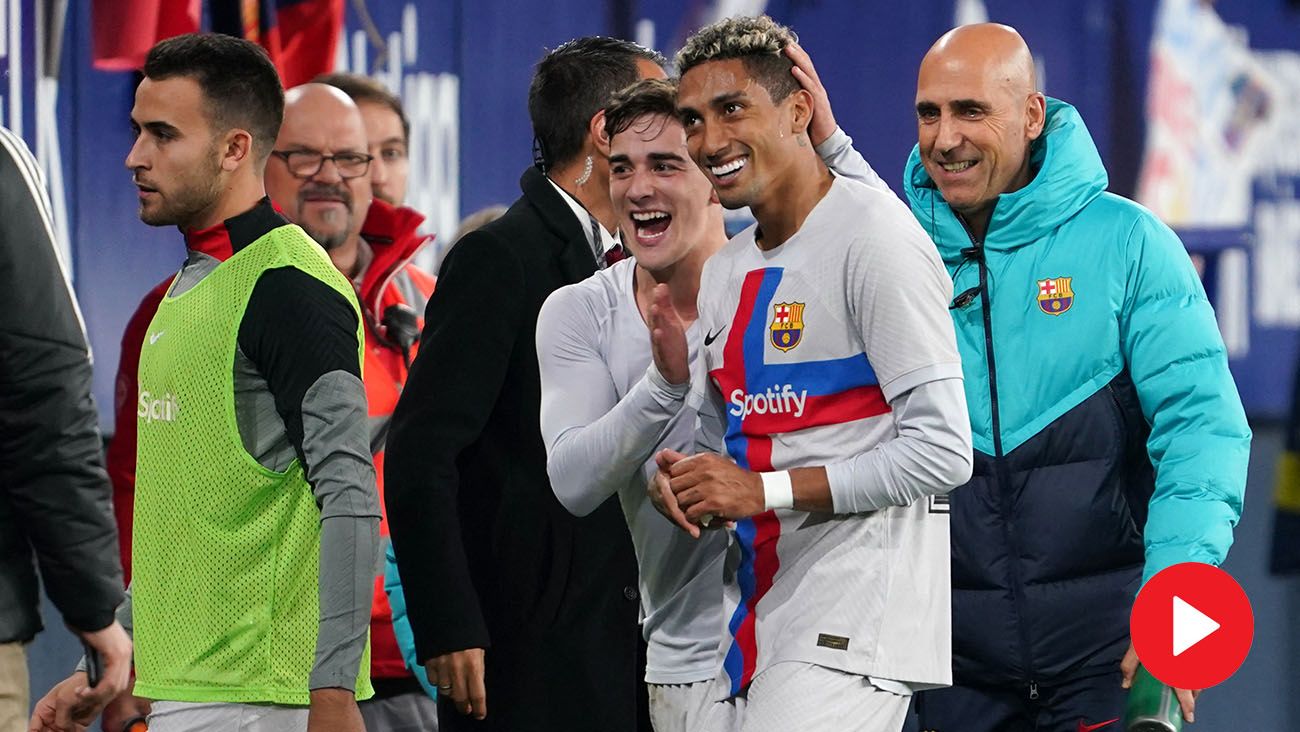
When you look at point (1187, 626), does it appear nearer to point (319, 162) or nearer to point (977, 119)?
point (977, 119)

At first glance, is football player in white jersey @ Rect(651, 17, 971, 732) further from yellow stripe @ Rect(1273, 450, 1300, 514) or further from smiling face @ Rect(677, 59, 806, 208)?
yellow stripe @ Rect(1273, 450, 1300, 514)

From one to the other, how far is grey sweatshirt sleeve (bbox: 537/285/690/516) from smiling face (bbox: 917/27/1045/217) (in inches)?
26.2

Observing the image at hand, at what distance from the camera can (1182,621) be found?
319cm

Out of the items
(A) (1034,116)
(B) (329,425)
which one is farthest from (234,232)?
(A) (1034,116)

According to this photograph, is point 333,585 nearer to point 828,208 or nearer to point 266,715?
point 266,715

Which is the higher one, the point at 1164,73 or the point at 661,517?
the point at 1164,73

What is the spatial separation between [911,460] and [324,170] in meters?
2.39

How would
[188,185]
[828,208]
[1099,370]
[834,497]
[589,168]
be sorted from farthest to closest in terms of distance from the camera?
[589,168], [1099,370], [188,185], [828,208], [834,497]

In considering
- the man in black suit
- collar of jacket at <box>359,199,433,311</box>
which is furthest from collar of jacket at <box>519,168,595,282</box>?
collar of jacket at <box>359,199,433,311</box>

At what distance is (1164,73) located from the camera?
7621mm

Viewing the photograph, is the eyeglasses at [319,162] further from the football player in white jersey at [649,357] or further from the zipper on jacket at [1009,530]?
the zipper on jacket at [1009,530]

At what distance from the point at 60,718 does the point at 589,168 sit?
1356mm

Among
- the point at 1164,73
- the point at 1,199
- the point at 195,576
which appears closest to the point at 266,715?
the point at 195,576

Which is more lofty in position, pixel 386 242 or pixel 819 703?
pixel 386 242
